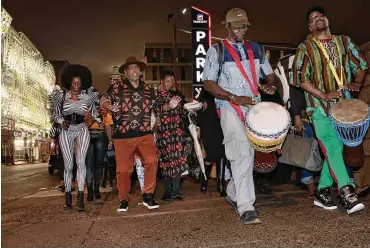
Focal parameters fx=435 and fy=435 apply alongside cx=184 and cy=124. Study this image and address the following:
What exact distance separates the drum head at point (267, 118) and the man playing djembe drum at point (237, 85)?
0.39 ft

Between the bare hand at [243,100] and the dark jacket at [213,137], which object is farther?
the dark jacket at [213,137]

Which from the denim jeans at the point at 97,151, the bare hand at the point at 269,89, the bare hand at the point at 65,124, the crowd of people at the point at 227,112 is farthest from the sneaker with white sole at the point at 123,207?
the bare hand at the point at 269,89

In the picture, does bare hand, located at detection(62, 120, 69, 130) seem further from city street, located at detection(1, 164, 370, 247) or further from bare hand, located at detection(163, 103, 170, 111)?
bare hand, located at detection(163, 103, 170, 111)

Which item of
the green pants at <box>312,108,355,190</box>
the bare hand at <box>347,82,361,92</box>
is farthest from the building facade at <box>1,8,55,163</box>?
the bare hand at <box>347,82,361,92</box>

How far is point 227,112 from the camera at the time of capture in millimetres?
4508

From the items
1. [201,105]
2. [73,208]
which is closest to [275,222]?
[201,105]

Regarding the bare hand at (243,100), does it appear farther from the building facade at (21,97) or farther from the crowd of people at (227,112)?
the building facade at (21,97)

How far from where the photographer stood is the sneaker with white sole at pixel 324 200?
4.52 meters

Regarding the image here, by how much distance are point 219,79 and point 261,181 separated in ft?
8.74

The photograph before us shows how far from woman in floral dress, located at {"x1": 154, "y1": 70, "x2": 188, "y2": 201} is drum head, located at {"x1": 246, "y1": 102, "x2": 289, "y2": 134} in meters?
2.73

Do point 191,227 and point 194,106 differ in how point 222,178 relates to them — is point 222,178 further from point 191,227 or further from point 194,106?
point 191,227

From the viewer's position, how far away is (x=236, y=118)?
176 inches

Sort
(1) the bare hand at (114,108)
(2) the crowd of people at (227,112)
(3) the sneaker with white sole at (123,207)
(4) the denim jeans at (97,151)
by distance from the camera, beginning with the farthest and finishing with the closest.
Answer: (4) the denim jeans at (97,151), (1) the bare hand at (114,108), (3) the sneaker with white sole at (123,207), (2) the crowd of people at (227,112)

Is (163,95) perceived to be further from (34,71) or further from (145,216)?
(34,71)
